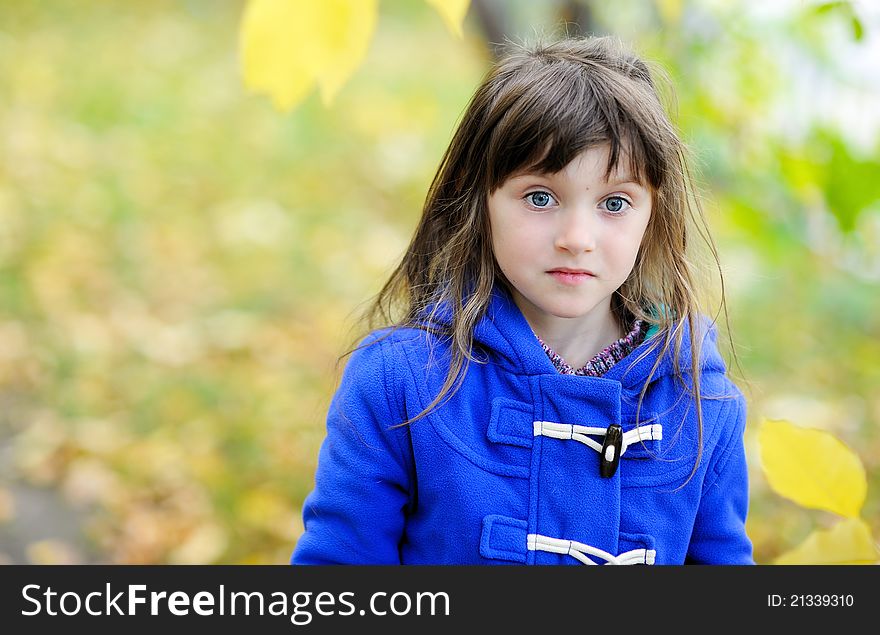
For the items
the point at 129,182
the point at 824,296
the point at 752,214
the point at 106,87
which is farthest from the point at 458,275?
the point at 106,87

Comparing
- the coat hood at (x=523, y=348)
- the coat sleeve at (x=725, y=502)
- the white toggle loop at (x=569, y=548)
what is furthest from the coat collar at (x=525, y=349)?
the white toggle loop at (x=569, y=548)

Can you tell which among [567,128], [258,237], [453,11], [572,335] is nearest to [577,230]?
[567,128]

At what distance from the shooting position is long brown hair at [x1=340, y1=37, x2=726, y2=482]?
4.28 feet

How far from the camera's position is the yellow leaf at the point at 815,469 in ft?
3.92

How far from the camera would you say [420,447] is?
1371 millimetres

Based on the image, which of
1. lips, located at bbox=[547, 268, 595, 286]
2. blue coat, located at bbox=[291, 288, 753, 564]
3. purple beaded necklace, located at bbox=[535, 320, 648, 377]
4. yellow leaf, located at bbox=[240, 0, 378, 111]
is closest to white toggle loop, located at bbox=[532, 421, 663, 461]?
blue coat, located at bbox=[291, 288, 753, 564]

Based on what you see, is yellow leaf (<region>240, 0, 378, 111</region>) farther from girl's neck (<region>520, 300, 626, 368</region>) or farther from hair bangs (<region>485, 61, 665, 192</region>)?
girl's neck (<region>520, 300, 626, 368</region>)

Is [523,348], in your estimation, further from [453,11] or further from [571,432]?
[453,11]

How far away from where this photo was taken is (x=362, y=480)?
4.57 feet

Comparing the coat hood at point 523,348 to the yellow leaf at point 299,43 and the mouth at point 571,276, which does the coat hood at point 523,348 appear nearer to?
the mouth at point 571,276

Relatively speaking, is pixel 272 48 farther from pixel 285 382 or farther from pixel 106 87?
pixel 106 87

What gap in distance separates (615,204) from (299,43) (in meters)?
0.53

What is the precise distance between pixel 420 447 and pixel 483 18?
61.9 inches

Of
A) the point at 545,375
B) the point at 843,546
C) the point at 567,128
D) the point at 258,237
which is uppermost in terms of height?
the point at 258,237
